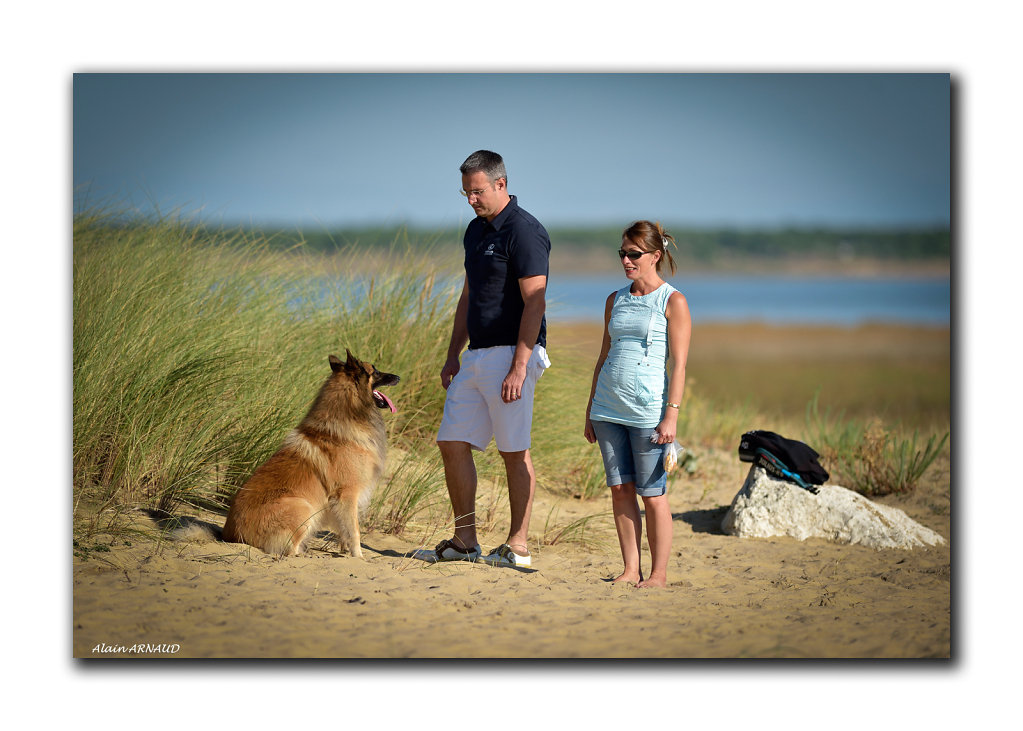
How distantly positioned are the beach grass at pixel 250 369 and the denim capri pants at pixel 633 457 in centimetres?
146

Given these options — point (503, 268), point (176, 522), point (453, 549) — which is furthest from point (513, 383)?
point (176, 522)

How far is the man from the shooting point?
4492 mm

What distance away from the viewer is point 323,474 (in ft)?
15.8

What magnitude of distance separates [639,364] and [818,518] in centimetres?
271

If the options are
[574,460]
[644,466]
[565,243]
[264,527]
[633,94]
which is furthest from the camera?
[565,243]

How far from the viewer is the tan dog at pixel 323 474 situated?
4.71 meters

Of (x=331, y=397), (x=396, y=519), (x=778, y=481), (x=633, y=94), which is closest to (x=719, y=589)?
(x=778, y=481)

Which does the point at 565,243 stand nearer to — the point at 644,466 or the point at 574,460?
the point at 574,460

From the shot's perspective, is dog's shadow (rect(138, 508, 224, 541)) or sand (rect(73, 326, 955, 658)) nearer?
sand (rect(73, 326, 955, 658))

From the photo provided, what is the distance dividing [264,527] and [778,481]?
3.62 metres

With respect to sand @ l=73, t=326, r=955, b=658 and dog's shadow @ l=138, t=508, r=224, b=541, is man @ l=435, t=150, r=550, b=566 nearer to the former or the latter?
sand @ l=73, t=326, r=955, b=658

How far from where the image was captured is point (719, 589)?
4.85 metres

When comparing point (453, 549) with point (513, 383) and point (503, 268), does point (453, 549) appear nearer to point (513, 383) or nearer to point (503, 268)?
point (513, 383)

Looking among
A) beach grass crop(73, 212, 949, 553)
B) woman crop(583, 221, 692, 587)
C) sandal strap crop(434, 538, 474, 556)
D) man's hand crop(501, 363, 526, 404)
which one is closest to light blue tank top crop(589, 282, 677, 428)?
woman crop(583, 221, 692, 587)
